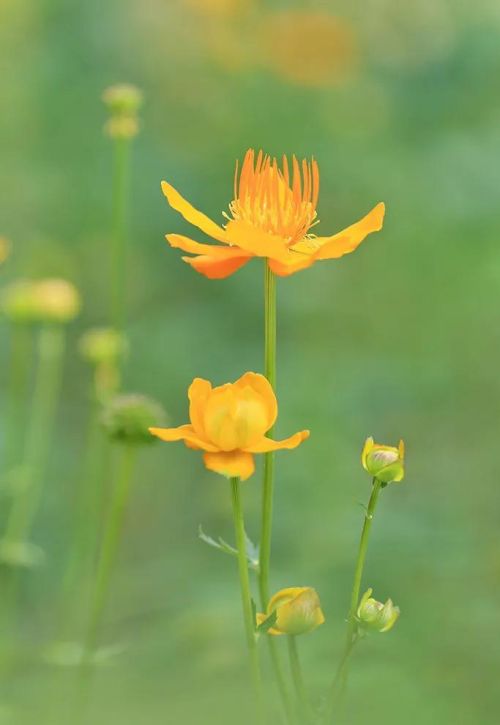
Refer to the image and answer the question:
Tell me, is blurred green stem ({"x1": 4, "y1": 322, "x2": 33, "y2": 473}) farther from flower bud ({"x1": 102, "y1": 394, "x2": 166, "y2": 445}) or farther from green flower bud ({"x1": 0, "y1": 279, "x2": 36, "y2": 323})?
flower bud ({"x1": 102, "y1": 394, "x2": 166, "y2": 445})

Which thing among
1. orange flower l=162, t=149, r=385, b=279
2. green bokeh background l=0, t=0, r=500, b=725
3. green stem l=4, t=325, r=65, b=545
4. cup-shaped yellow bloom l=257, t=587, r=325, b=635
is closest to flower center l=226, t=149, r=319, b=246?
orange flower l=162, t=149, r=385, b=279

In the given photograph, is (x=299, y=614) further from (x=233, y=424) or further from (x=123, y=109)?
(x=123, y=109)

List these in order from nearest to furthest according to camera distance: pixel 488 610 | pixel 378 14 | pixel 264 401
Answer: pixel 264 401
pixel 488 610
pixel 378 14

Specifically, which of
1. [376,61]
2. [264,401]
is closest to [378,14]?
[376,61]

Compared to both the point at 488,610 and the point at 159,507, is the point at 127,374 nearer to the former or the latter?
the point at 159,507

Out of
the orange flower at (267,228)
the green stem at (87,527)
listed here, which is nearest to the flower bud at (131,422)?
the green stem at (87,527)

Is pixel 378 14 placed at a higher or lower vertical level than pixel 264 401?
higher

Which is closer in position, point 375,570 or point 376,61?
point 375,570

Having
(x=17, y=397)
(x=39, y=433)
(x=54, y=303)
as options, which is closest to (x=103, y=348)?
(x=54, y=303)
